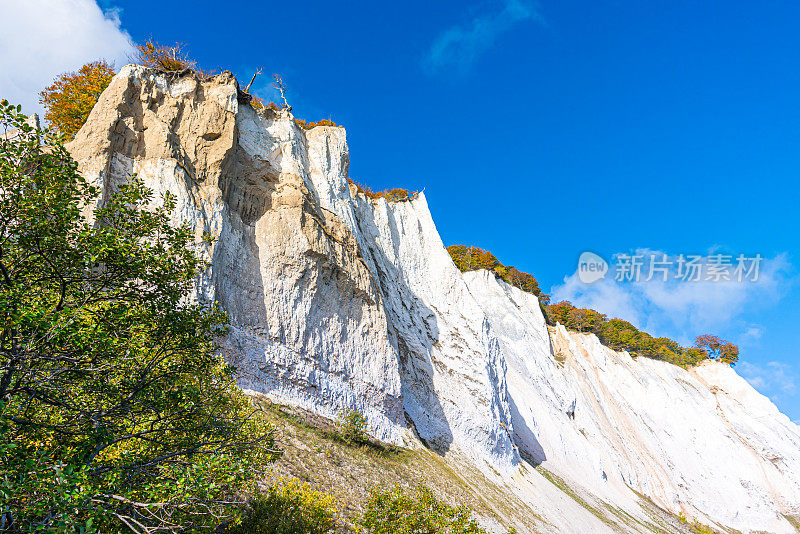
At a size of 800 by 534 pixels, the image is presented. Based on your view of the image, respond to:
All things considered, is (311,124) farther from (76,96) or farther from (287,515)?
(287,515)

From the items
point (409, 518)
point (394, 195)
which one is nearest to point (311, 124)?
point (394, 195)

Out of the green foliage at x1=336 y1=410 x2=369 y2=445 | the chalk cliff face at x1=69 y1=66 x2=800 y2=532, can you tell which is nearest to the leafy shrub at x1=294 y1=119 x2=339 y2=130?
the chalk cliff face at x1=69 y1=66 x2=800 y2=532

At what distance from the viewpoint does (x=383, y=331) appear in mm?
24406

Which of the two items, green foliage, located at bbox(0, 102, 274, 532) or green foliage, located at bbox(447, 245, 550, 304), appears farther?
green foliage, located at bbox(447, 245, 550, 304)

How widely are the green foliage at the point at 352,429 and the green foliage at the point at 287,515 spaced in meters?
9.28

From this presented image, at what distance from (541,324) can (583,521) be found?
89.8ft

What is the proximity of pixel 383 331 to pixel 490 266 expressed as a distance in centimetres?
3534

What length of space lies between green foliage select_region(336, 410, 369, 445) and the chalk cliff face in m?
0.93

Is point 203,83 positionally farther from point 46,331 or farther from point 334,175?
point 46,331

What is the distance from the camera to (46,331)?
5496mm

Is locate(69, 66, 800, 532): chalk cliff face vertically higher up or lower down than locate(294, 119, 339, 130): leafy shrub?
lower down

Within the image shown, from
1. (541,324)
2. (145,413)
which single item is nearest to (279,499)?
(145,413)

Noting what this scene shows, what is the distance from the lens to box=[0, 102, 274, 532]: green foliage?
16.5 ft

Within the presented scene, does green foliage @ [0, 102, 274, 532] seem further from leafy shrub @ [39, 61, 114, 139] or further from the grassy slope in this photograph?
leafy shrub @ [39, 61, 114, 139]
